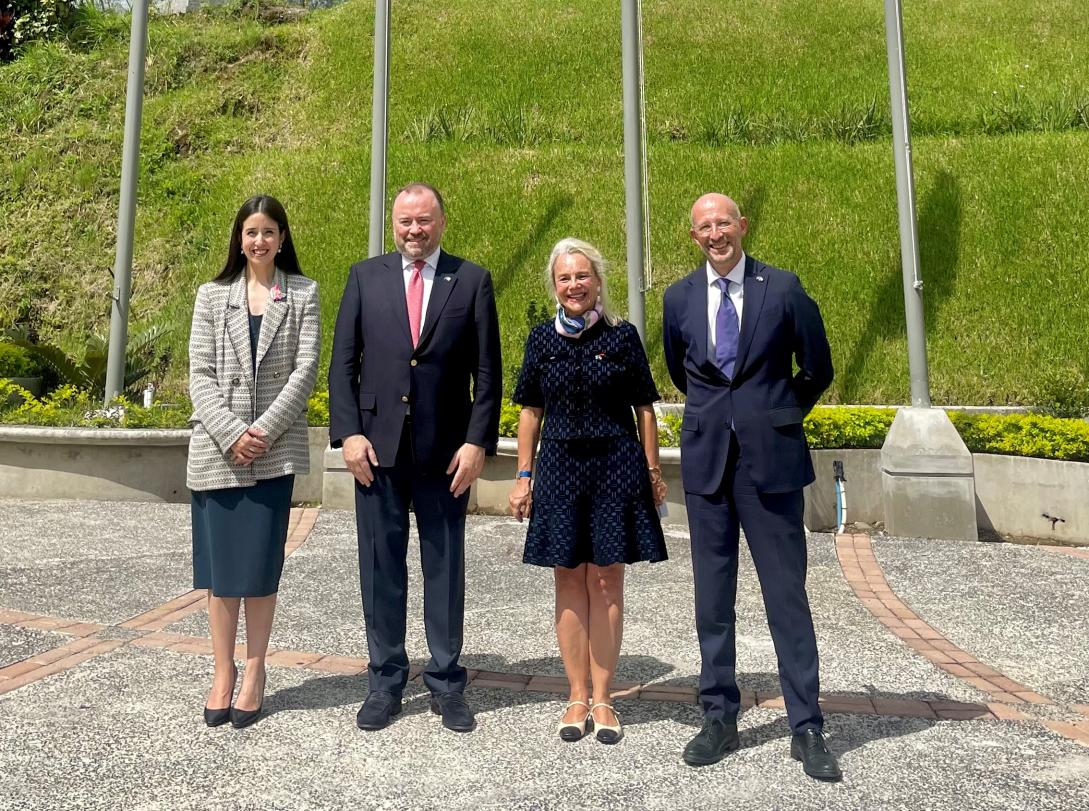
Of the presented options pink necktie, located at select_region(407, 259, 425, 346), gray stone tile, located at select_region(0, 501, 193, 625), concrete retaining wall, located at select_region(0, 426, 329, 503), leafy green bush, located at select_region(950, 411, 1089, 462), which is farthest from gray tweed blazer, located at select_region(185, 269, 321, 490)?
leafy green bush, located at select_region(950, 411, 1089, 462)

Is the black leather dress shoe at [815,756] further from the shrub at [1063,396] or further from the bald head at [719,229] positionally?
the shrub at [1063,396]

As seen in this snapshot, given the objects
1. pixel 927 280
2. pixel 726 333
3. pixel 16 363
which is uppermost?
pixel 927 280

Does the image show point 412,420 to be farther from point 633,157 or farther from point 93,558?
point 633,157

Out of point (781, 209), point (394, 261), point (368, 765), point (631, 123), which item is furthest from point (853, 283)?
point (368, 765)

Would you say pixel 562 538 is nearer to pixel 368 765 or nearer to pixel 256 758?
pixel 368 765

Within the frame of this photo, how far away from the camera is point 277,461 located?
14.5ft

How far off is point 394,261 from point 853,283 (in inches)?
370

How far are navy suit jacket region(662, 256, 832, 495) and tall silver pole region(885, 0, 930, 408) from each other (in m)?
5.12

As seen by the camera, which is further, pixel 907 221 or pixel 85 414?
pixel 85 414

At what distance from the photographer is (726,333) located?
4160 millimetres

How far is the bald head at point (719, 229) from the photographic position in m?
4.08

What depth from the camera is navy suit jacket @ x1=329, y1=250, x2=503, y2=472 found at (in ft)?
14.4

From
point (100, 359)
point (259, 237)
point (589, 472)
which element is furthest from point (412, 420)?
point (100, 359)

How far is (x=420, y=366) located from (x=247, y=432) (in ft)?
2.61
